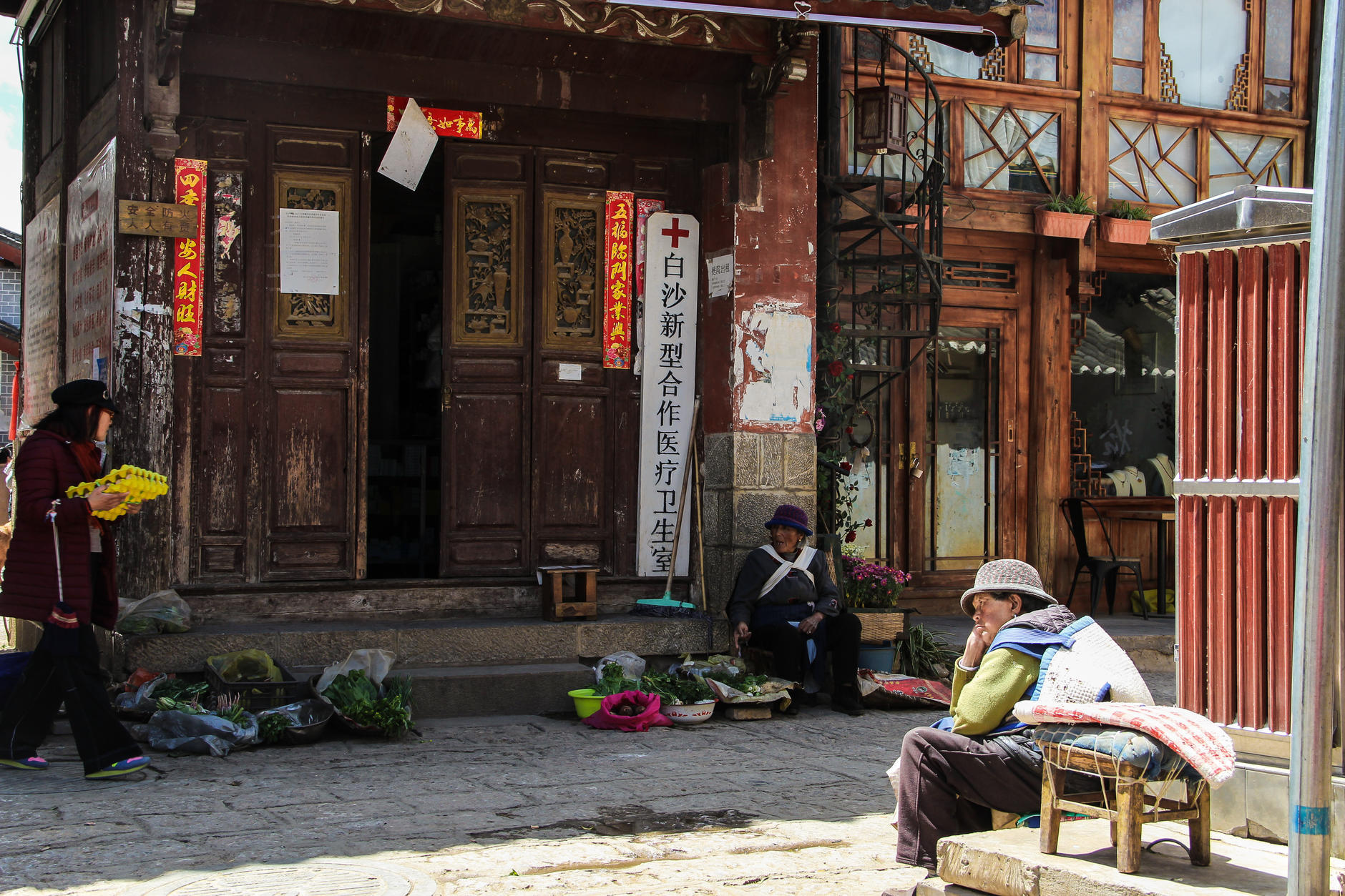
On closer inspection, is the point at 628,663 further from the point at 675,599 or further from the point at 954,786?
the point at 954,786

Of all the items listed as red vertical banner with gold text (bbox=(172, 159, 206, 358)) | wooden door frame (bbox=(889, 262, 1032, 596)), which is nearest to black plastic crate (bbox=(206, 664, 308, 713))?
red vertical banner with gold text (bbox=(172, 159, 206, 358))

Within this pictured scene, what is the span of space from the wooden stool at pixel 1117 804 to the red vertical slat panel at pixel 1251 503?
92 cm

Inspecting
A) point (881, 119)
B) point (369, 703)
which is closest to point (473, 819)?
point (369, 703)

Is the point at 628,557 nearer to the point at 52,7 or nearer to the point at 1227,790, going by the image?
the point at 1227,790

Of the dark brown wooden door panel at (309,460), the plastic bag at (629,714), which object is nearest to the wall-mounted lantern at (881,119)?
the dark brown wooden door panel at (309,460)

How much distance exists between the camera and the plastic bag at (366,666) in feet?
26.2

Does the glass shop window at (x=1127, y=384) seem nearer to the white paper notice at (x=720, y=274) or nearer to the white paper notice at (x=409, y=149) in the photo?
the white paper notice at (x=720, y=274)

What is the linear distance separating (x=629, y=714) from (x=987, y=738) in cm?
371

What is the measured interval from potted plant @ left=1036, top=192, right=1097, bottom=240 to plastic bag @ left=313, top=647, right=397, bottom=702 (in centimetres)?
725

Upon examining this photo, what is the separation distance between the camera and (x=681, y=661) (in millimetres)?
9617

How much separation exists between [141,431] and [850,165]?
661cm

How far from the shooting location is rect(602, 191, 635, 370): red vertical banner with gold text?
998 centimetres

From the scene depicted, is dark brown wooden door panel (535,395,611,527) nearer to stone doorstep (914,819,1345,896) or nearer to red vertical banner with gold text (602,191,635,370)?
red vertical banner with gold text (602,191,635,370)

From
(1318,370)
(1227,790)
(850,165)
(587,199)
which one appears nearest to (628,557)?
(587,199)
